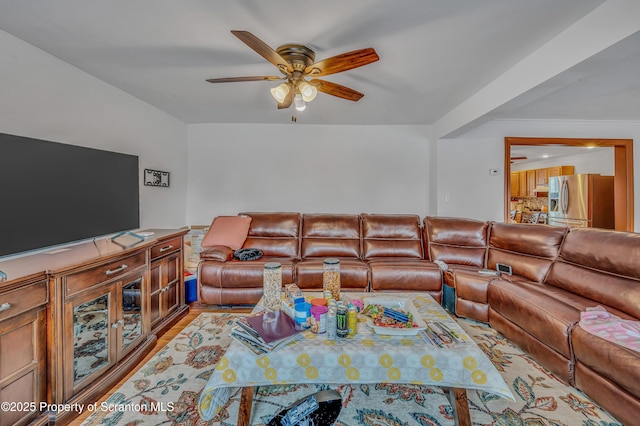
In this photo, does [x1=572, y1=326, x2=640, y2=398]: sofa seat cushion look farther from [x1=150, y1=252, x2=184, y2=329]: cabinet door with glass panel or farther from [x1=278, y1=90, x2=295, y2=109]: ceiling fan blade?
[x1=150, y1=252, x2=184, y2=329]: cabinet door with glass panel

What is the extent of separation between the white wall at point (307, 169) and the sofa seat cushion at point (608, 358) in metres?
2.87

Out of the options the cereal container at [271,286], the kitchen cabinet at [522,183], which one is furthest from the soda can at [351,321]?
the kitchen cabinet at [522,183]

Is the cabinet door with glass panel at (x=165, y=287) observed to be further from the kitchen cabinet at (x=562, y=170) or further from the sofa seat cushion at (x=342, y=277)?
the kitchen cabinet at (x=562, y=170)

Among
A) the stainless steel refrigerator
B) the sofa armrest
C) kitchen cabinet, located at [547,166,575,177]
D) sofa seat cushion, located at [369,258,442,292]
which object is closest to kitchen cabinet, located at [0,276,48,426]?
the sofa armrest

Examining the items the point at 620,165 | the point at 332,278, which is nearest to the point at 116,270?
the point at 332,278

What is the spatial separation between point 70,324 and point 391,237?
3080 mm

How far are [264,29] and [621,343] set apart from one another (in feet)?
9.25

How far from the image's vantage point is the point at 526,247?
2711 millimetres

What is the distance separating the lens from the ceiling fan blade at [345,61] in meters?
1.68

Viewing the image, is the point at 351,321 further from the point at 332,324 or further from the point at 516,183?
the point at 516,183

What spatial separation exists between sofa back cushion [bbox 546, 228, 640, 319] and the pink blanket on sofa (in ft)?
0.82

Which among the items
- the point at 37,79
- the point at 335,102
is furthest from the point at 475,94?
the point at 37,79

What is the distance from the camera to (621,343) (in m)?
1.47

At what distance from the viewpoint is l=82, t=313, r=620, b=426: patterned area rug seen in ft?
4.87
